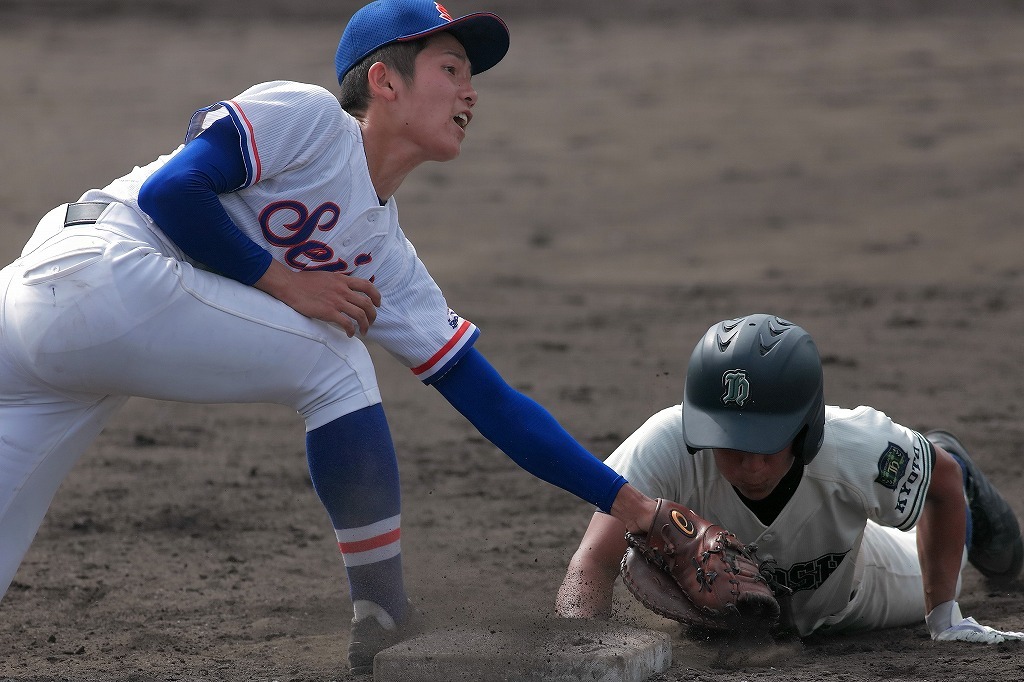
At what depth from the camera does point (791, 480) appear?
9.34 ft

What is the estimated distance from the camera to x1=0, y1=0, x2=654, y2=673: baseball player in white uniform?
93.7 inches

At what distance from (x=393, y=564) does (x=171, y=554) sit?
60.9 inches

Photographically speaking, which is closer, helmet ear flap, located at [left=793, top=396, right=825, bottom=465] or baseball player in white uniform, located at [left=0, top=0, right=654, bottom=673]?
baseball player in white uniform, located at [left=0, top=0, right=654, bottom=673]

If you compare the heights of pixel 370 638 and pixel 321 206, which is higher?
pixel 321 206

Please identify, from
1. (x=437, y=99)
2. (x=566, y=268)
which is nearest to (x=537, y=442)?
(x=437, y=99)

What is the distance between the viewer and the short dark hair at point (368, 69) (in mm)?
2617

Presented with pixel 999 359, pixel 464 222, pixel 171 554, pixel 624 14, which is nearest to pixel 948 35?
pixel 624 14

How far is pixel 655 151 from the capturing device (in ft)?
34.0

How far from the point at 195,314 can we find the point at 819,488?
140 cm

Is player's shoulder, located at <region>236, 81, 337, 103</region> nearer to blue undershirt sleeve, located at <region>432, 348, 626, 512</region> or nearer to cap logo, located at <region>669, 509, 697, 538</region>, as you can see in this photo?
blue undershirt sleeve, located at <region>432, 348, 626, 512</region>

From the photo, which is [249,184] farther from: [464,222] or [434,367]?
[464,222]

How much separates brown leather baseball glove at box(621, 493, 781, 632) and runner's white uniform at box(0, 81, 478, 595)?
58cm

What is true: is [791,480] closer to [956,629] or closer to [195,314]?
[956,629]

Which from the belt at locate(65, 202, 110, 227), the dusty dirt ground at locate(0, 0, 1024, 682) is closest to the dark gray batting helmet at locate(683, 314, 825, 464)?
the dusty dirt ground at locate(0, 0, 1024, 682)
